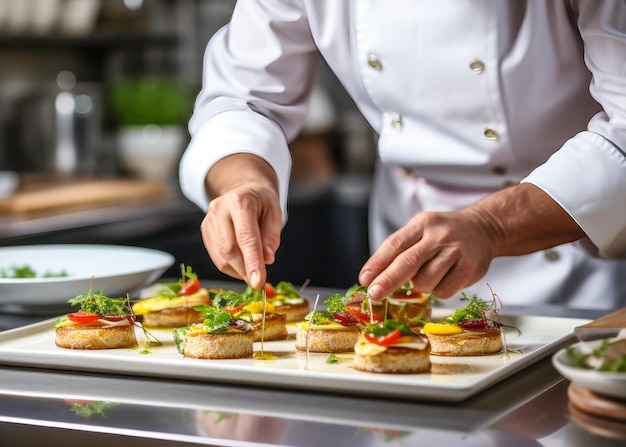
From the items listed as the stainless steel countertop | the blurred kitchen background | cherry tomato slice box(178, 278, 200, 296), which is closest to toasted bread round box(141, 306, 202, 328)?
cherry tomato slice box(178, 278, 200, 296)

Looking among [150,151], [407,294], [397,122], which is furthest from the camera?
[150,151]

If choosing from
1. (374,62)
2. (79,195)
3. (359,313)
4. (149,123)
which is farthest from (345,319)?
(149,123)

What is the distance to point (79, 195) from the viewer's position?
3447 mm

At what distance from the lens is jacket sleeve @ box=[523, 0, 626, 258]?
1582 mm

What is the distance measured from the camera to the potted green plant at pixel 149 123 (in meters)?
4.30

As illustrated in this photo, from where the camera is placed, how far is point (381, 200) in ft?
7.89

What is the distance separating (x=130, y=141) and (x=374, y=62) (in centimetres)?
249

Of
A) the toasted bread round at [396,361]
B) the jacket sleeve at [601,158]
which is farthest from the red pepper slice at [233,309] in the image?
the jacket sleeve at [601,158]

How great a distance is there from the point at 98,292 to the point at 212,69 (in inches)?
28.3

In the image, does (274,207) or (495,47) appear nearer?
(274,207)

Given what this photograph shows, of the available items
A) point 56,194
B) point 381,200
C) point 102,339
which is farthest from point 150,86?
point 102,339

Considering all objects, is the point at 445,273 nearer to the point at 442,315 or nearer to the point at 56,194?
the point at 442,315

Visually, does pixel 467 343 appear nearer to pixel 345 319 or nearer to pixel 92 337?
pixel 345 319

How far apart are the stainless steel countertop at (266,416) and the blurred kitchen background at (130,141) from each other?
203cm
